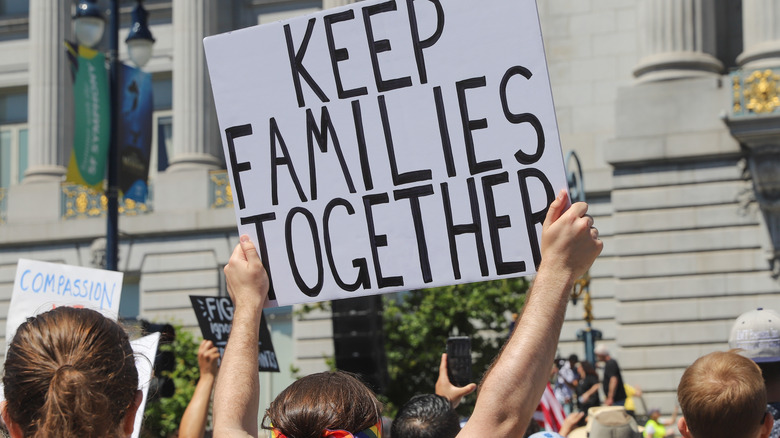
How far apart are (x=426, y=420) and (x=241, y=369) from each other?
1.40 meters

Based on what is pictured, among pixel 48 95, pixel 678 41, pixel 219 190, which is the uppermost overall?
pixel 48 95

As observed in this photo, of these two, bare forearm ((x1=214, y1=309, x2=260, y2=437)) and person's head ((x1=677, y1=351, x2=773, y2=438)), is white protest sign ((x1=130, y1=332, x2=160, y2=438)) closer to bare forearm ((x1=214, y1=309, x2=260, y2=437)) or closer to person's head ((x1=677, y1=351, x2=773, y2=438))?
bare forearm ((x1=214, y1=309, x2=260, y2=437))

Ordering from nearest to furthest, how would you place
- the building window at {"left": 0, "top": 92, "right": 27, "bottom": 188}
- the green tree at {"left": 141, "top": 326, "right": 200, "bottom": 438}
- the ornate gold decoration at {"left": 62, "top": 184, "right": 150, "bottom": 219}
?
1. the green tree at {"left": 141, "top": 326, "right": 200, "bottom": 438}
2. the ornate gold decoration at {"left": 62, "top": 184, "right": 150, "bottom": 219}
3. the building window at {"left": 0, "top": 92, "right": 27, "bottom": 188}

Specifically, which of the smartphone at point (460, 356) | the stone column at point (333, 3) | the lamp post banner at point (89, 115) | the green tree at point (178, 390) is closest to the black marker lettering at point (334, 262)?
the smartphone at point (460, 356)

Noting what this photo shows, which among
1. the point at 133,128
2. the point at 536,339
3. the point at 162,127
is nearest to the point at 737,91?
the point at 133,128

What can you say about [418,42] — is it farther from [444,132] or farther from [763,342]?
[763,342]

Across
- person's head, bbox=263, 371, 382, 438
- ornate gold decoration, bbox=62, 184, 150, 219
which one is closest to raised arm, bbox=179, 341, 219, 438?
person's head, bbox=263, 371, 382, 438

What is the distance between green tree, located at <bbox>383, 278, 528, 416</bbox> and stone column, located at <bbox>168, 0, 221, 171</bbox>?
393 inches

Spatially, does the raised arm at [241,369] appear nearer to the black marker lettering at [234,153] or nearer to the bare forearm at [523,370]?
the black marker lettering at [234,153]

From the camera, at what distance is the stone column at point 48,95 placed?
2848 centimetres

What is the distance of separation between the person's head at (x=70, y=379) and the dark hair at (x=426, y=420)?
1.99m

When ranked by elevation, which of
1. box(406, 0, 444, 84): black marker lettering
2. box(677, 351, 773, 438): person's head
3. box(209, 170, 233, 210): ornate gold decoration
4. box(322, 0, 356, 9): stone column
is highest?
box(322, 0, 356, 9): stone column

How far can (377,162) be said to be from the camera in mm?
3838

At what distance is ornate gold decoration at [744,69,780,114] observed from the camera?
19844mm
